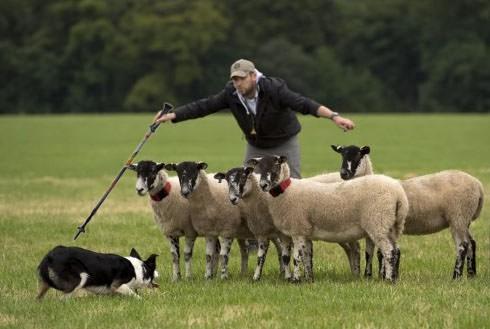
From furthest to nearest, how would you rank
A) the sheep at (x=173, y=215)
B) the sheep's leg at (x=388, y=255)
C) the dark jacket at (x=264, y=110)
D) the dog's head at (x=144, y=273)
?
1. the dark jacket at (x=264, y=110)
2. the sheep at (x=173, y=215)
3. the sheep's leg at (x=388, y=255)
4. the dog's head at (x=144, y=273)

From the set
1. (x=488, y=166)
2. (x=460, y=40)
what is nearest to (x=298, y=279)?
(x=488, y=166)

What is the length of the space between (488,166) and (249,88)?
66.1 ft

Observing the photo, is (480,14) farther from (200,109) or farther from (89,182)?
(200,109)

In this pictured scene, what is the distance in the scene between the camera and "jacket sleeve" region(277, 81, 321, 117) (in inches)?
517

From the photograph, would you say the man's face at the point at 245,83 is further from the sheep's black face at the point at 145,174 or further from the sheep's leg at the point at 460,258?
the sheep's leg at the point at 460,258

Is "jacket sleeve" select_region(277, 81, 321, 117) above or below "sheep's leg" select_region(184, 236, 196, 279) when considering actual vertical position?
above

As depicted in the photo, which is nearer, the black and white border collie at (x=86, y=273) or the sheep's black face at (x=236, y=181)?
the black and white border collie at (x=86, y=273)

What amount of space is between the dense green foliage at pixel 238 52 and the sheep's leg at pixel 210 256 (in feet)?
254

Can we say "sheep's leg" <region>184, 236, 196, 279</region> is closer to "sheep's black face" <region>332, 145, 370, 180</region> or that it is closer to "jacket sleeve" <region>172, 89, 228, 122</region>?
"jacket sleeve" <region>172, 89, 228, 122</region>

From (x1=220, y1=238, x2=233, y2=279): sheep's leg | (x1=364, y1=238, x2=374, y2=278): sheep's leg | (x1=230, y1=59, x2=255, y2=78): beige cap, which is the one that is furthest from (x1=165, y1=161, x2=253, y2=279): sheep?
(x1=364, y1=238, x2=374, y2=278): sheep's leg

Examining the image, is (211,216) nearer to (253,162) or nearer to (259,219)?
(259,219)

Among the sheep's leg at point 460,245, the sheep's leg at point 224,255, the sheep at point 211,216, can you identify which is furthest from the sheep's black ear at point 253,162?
the sheep's leg at point 460,245

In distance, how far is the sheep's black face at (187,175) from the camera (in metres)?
12.6

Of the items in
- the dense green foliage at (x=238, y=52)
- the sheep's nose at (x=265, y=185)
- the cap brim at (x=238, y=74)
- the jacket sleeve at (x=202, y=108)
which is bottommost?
the sheep's nose at (x=265, y=185)
